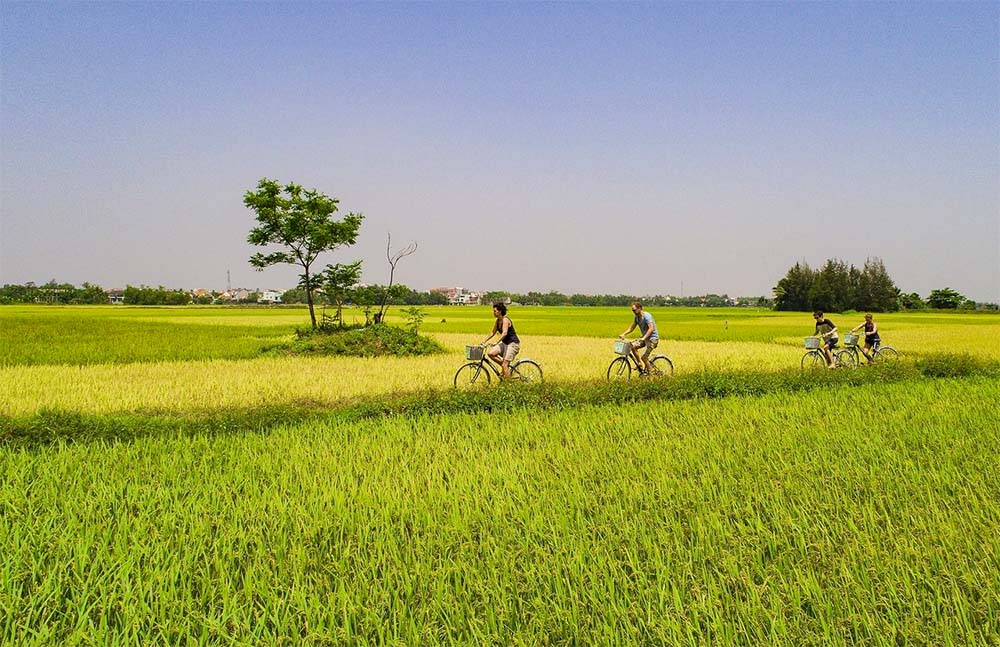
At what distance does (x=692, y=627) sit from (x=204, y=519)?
3.53 m

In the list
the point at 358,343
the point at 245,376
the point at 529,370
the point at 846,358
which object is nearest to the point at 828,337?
the point at 846,358

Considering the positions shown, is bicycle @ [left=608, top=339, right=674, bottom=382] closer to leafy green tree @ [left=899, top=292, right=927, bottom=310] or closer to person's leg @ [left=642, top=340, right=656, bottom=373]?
person's leg @ [left=642, top=340, right=656, bottom=373]

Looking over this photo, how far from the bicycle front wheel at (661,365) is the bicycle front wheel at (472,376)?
12.0 feet

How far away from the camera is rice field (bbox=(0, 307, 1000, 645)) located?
3.17 metres

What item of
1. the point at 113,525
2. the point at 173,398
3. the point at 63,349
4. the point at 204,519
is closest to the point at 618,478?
the point at 204,519

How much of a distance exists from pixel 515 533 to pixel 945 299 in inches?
4420

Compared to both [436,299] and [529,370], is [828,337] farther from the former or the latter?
[436,299]

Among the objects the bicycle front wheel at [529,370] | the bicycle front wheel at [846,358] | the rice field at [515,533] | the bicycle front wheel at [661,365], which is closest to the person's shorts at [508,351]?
the bicycle front wheel at [529,370]

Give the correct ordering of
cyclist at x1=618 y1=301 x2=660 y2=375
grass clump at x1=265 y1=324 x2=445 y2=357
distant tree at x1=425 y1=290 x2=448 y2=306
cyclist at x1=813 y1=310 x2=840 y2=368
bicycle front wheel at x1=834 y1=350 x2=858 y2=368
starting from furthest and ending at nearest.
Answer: distant tree at x1=425 y1=290 x2=448 y2=306 → grass clump at x1=265 y1=324 x2=445 y2=357 → bicycle front wheel at x1=834 y1=350 x2=858 y2=368 → cyclist at x1=813 y1=310 x2=840 y2=368 → cyclist at x1=618 y1=301 x2=660 y2=375

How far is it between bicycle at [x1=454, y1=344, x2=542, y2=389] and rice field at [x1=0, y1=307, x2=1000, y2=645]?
2.75 meters

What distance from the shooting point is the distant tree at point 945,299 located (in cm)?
9275

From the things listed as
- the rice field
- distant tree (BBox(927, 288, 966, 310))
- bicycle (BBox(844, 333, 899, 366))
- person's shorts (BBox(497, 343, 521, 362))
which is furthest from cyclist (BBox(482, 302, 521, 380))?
distant tree (BBox(927, 288, 966, 310))

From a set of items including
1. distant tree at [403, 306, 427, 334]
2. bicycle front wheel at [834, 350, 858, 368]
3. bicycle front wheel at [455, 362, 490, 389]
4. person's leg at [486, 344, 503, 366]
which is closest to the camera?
bicycle front wheel at [455, 362, 490, 389]

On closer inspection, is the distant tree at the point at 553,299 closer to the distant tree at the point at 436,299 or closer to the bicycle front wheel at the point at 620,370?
the distant tree at the point at 436,299
